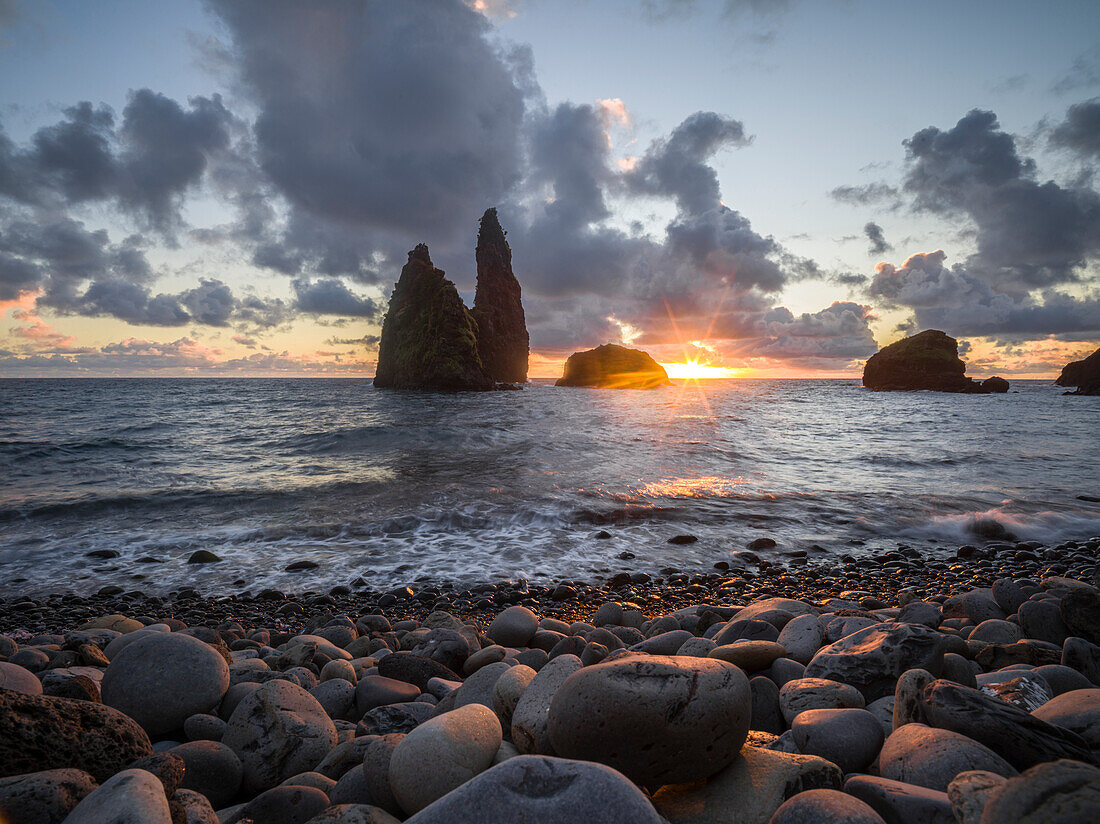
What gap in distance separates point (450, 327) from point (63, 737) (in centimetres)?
6960

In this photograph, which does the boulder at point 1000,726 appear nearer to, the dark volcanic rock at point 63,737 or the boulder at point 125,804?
the boulder at point 125,804

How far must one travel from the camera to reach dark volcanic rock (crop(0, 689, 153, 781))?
1.90m

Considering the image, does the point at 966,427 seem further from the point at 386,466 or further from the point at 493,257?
the point at 493,257

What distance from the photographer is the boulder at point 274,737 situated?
2.38m

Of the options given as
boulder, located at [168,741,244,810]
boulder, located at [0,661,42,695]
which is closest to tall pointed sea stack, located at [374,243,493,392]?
boulder, located at [0,661,42,695]

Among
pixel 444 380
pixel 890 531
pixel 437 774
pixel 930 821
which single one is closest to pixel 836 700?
pixel 930 821

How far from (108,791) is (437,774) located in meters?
1.13

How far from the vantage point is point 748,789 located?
6.00 ft

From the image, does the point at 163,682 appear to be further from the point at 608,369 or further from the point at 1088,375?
the point at 608,369

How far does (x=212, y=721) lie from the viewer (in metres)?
2.65

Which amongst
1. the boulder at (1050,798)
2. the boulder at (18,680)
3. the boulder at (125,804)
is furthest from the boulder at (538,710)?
the boulder at (18,680)

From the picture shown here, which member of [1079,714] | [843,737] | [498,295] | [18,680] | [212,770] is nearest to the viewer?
[1079,714]

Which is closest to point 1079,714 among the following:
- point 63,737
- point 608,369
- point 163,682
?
point 63,737

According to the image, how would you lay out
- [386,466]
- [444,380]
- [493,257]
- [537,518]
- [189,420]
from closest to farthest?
[537,518] → [386,466] → [189,420] → [444,380] → [493,257]
